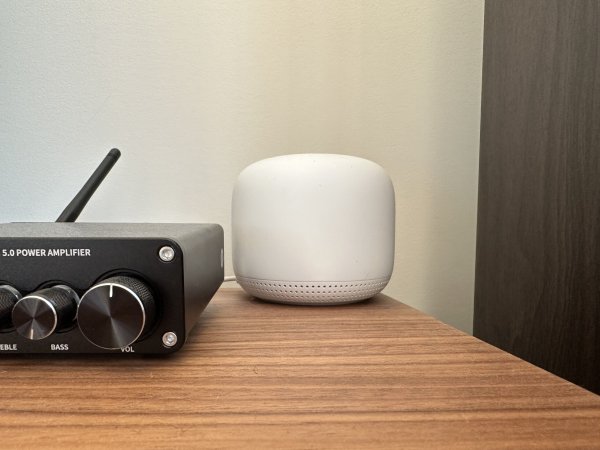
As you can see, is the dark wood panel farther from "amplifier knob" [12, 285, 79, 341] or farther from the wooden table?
"amplifier knob" [12, 285, 79, 341]

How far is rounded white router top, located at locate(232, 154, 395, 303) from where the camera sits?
0.64 metres

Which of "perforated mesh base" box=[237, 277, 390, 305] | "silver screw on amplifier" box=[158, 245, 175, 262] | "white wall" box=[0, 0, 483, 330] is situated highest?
"white wall" box=[0, 0, 483, 330]

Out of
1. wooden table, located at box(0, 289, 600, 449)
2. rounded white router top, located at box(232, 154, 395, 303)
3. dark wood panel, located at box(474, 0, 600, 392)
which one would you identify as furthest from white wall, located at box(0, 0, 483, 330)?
wooden table, located at box(0, 289, 600, 449)

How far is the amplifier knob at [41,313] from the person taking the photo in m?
0.36

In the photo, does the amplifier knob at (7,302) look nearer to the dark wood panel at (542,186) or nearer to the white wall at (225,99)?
the white wall at (225,99)

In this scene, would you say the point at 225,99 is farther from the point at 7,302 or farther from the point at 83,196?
the point at 7,302

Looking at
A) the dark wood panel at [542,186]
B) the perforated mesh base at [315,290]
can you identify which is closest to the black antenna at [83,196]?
the perforated mesh base at [315,290]

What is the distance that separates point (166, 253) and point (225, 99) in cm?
59

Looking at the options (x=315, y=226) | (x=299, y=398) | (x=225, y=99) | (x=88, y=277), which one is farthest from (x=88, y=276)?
(x=225, y=99)

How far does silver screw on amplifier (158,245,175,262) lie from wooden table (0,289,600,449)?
9cm

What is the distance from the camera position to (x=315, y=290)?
2.13ft

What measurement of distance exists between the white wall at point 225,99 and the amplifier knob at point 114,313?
573 mm

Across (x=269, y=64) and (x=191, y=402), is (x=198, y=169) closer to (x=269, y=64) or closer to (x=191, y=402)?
(x=269, y=64)

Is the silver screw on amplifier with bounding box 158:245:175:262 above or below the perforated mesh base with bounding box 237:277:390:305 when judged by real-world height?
above
